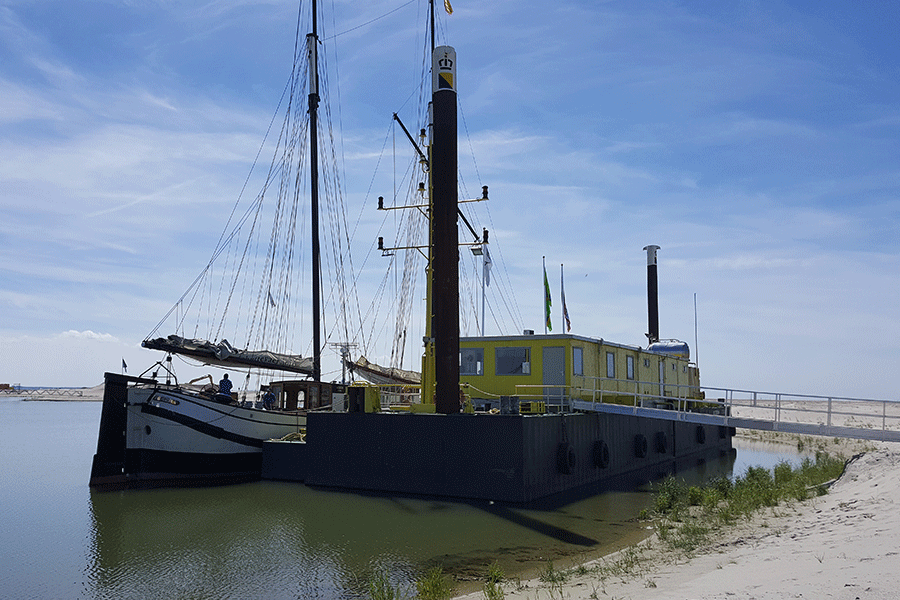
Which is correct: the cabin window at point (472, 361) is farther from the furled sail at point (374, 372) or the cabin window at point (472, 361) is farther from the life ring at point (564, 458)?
the furled sail at point (374, 372)

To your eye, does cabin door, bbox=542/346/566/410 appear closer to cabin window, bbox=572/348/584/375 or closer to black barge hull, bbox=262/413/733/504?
cabin window, bbox=572/348/584/375

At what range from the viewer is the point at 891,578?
7895 millimetres

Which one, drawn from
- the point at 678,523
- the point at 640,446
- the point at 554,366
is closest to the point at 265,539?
the point at 678,523

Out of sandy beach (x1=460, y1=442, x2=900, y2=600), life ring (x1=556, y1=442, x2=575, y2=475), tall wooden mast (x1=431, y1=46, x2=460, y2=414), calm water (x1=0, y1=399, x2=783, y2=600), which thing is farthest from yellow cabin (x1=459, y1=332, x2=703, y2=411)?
sandy beach (x1=460, y1=442, x2=900, y2=600)

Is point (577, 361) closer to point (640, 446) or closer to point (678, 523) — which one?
point (640, 446)

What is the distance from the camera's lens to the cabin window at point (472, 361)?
25.5 metres

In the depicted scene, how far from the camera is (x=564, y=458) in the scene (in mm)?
21859

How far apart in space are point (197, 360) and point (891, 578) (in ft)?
84.5

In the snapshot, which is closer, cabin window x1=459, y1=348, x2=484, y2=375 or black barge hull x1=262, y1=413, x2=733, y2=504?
black barge hull x1=262, y1=413, x2=733, y2=504

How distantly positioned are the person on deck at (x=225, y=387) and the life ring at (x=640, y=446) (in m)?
17.3

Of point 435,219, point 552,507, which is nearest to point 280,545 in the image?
point 552,507

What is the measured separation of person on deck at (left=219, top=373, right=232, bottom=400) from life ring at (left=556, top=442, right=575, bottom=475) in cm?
1284

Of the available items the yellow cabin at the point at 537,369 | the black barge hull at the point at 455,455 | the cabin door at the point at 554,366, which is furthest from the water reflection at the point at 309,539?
the cabin door at the point at 554,366

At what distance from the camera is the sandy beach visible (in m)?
8.12
